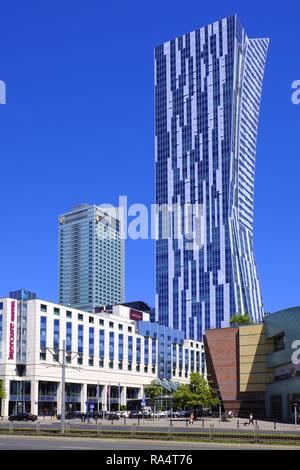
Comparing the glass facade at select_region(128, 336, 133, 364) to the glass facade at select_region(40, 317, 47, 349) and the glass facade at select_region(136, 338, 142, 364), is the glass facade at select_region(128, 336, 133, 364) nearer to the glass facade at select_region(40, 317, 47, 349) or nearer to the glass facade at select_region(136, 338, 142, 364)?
the glass facade at select_region(136, 338, 142, 364)

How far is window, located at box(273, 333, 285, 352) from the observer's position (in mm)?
93688

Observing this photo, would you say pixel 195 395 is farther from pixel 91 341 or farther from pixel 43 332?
pixel 91 341

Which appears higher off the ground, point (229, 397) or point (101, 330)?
point (101, 330)

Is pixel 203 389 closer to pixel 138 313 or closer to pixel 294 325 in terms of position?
pixel 294 325

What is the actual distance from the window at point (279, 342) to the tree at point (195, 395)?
15767 mm

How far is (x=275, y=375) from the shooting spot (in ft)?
319

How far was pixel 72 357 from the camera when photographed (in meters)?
111

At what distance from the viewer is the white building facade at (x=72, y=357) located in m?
131

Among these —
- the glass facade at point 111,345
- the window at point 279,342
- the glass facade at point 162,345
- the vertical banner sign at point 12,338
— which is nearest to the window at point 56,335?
the vertical banner sign at point 12,338

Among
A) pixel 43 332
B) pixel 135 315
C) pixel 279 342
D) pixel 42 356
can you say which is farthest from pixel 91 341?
pixel 279 342

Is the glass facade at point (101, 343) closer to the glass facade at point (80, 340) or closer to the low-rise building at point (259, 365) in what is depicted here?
the glass facade at point (80, 340)
